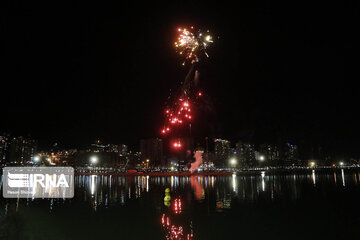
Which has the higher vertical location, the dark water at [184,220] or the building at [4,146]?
the building at [4,146]

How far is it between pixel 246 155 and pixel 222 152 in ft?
52.1

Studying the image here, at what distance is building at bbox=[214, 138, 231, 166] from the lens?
10338cm

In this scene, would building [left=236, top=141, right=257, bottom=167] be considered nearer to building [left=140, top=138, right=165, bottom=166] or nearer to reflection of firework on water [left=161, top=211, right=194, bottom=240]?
building [left=140, top=138, right=165, bottom=166]

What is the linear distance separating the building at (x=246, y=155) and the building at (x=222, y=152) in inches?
302

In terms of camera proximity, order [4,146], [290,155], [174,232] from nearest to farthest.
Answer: [174,232] < [4,146] < [290,155]

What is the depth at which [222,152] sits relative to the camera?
105 metres

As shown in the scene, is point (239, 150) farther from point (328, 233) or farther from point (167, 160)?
point (328, 233)

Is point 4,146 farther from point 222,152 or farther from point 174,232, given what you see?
point 174,232

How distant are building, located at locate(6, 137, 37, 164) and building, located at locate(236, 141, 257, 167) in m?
77.4

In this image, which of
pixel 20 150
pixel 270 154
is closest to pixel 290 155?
pixel 270 154

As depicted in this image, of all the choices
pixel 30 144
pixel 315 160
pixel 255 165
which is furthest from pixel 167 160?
pixel 315 160

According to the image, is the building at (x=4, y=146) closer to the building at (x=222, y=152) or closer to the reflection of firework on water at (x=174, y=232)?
the building at (x=222, y=152)

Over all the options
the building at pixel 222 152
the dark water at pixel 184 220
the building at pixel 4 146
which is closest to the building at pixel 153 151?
the building at pixel 222 152

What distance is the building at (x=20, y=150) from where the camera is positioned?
89.2 metres
